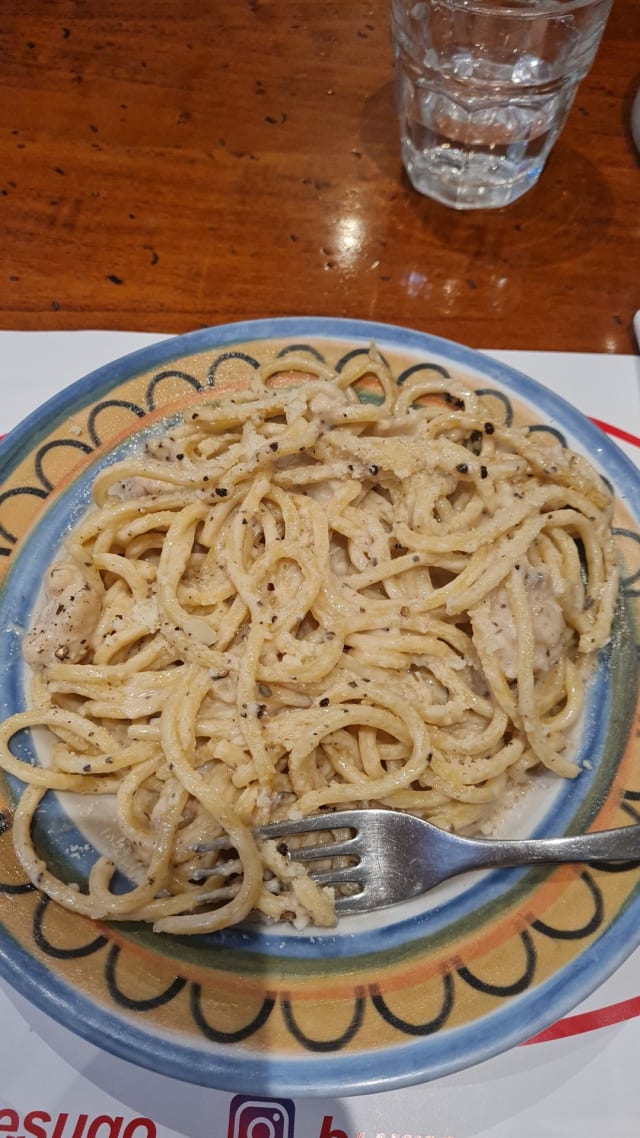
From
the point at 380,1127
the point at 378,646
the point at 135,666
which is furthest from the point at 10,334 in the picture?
the point at 380,1127

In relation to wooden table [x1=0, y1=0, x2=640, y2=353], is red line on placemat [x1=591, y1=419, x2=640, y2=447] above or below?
below

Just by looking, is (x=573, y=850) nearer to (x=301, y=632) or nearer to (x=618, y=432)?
(x=301, y=632)

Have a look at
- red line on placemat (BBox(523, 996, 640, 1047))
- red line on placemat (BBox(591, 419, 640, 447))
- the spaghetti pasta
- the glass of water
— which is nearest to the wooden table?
the glass of water

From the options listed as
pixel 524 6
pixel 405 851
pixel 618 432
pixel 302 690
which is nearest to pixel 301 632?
pixel 302 690

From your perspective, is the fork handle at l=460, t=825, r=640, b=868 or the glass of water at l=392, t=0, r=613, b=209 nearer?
the fork handle at l=460, t=825, r=640, b=868

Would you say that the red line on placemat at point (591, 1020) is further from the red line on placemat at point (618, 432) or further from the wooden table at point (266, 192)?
the wooden table at point (266, 192)

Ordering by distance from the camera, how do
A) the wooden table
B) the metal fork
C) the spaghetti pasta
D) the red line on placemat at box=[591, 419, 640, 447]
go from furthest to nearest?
the wooden table, the red line on placemat at box=[591, 419, 640, 447], the spaghetti pasta, the metal fork

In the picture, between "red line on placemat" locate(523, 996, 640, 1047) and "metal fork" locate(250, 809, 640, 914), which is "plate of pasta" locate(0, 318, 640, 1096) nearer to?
"metal fork" locate(250, 809, 640, 914)
